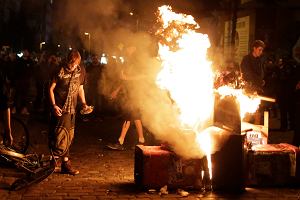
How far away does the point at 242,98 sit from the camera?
8.52m

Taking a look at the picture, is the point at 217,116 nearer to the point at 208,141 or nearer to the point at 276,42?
the point at 208,141

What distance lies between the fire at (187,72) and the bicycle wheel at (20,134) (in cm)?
286

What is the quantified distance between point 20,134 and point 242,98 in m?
4.56

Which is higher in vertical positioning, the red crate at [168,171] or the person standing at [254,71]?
the person standing at [254,71]

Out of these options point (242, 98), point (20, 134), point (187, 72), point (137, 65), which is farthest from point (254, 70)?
point (20, 134)

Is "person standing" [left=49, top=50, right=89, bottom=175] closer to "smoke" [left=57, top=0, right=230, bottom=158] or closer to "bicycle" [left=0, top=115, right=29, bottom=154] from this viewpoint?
"bicycle" [left=0, top=115, right=29, bottom=154]

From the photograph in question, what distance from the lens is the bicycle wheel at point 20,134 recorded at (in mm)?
9047

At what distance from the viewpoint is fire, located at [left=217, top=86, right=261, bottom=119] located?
8.05 m

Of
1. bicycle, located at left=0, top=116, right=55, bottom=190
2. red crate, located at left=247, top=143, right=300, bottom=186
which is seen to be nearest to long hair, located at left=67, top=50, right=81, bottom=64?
bicycle, located at left=0, top=116, right=55, bottom=190

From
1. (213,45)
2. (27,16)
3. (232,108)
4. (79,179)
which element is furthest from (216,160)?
(27,16)

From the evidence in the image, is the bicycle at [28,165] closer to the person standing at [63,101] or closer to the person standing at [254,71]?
the person standing at [63,101]

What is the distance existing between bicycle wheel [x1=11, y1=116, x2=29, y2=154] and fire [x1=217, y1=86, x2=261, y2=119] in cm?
373

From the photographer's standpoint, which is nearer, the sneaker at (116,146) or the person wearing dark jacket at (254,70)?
the sneaker at (116,146)

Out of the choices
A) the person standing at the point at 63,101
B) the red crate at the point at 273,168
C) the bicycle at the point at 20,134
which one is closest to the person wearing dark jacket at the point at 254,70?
the red crate at the point at 273,168
